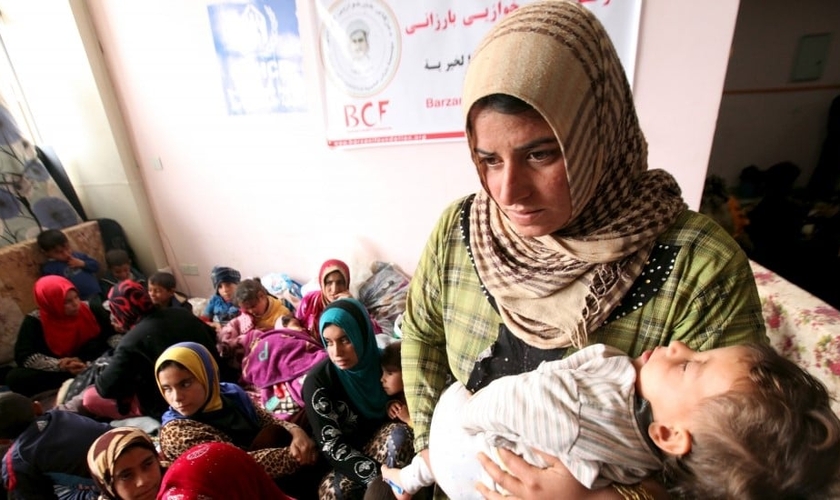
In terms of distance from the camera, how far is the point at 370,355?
174 centimetres

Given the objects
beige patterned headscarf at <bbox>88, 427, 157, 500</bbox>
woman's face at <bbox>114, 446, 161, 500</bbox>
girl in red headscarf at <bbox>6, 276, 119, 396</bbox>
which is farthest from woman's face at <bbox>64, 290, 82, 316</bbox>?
woman's face at <bbox>114, 446, 161, 500</bbox>

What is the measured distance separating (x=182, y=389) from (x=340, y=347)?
0.67 meters

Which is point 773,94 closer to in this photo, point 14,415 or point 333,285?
point 333,285

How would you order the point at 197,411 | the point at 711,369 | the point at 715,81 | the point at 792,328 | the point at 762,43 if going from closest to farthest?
the point at 711,369 → the point at 792,328 → the point at 197,411 → the point at 715,81 → the point at 762,43

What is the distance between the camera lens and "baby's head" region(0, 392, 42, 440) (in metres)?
1.65

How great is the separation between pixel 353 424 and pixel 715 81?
229 cm

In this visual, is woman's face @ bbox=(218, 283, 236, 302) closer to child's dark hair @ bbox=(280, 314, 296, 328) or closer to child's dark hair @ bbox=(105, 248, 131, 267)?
child's dark hair @ bbox=(280, 314, 296, 328)

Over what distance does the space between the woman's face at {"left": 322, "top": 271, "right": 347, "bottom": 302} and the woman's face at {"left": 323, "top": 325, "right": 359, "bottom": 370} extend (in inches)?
34.7

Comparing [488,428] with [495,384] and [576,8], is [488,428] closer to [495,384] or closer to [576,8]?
[495,384]

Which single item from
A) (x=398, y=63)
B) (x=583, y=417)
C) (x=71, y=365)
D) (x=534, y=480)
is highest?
(x=398, y=63)

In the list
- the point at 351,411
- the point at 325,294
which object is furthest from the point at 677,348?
the point at 325,294

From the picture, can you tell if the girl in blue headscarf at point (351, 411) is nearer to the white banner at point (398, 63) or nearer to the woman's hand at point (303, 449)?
the woman's hand at point (303, 449)

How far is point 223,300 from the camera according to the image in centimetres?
296

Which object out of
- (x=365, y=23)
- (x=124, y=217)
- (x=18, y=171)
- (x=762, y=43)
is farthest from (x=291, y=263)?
(x=762, y=43)
